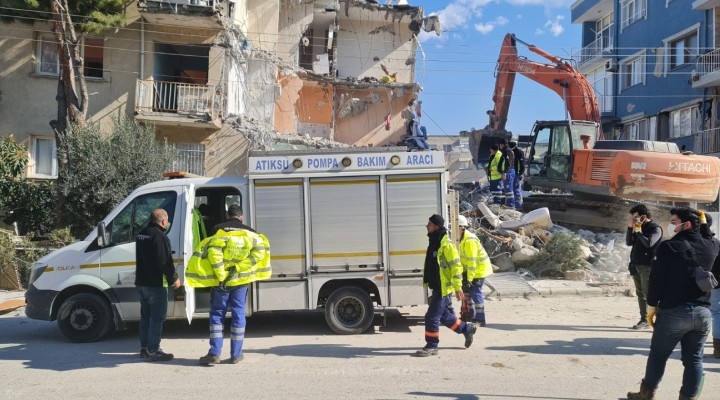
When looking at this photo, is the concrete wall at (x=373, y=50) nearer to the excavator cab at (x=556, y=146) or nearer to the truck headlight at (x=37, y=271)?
the excavator cab at (x=556, y=146)

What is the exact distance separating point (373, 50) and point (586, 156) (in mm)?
15591

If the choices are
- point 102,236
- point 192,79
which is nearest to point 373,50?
point 192,79

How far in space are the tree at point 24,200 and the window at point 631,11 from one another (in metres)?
27.4

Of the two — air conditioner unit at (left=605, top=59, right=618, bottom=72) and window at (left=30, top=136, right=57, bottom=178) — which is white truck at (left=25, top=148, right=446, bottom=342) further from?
air conditioner unit at (left=605, top=59, right=618, bottom=72)

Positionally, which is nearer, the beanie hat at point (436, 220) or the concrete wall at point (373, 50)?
the beanie hat at point (436, 220)

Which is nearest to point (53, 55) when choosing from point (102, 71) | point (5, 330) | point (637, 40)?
point (102, 71)

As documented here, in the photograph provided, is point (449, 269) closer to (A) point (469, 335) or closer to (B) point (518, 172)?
(A) point (469, 335)

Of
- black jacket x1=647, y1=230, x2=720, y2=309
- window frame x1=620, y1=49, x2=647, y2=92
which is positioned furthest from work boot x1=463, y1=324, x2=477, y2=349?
window frame x1=620, y1=49, x2=647, y2=92

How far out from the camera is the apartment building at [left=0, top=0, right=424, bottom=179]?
17672 mm

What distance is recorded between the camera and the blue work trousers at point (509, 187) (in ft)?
52.7

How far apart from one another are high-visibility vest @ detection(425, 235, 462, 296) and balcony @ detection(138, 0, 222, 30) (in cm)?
1370

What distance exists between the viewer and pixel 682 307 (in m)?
4.77

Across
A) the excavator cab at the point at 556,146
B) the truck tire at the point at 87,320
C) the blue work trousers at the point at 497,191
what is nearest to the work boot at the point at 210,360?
the truck tire at the point at 87,320

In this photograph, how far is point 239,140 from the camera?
18844 mm
